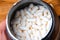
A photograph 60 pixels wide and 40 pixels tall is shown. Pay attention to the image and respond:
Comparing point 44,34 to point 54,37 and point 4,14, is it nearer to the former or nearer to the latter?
point 54,37

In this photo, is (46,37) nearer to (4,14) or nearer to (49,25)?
(49,25)

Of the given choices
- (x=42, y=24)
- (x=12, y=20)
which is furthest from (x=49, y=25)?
(x=12, y=20)

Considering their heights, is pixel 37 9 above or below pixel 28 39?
above

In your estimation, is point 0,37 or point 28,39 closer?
point 28,39

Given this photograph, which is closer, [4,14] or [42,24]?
[42,24]

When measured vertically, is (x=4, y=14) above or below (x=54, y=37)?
above

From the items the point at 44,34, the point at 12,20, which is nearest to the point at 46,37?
the point at 44,34
